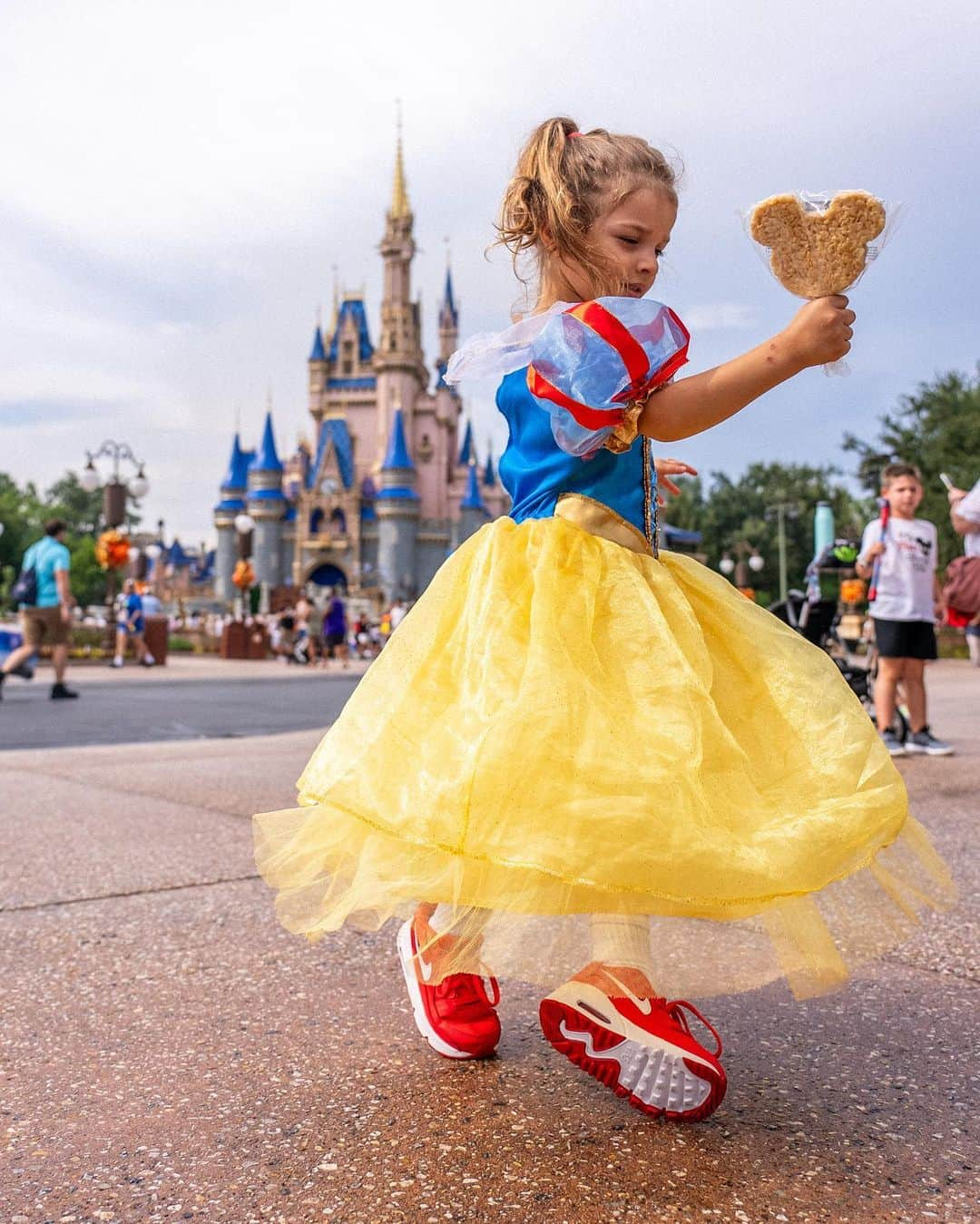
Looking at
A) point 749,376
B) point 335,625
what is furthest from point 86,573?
Result: point 749,376

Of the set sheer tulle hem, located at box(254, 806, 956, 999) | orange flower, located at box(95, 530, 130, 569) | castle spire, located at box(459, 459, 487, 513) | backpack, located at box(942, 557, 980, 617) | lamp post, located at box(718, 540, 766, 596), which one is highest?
castle spire, located at box(459, 459, 487, 513)

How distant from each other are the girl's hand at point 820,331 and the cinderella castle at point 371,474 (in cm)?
5829

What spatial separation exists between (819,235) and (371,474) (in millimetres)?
63320

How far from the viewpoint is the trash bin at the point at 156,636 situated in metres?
22.6

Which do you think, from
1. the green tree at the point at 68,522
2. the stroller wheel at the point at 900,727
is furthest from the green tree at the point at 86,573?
the stroller wheel at the point at 900,727

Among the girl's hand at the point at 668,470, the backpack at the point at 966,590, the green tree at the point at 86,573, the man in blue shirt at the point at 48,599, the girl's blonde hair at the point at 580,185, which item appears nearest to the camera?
the girl's blonde hair at the point at 580,185

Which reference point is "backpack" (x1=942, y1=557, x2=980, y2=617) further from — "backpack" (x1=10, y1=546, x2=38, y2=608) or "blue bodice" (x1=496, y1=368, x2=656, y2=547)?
"backpack" (x1=10, y1=546, x2=38, y2=608)

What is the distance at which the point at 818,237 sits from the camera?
1553 millimetres

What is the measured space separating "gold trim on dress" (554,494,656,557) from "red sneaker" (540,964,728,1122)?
2.23 ft

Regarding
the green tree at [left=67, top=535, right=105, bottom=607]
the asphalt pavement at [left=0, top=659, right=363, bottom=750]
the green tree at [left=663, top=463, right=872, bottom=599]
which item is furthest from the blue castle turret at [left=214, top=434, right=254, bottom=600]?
the asphalt pavement at [left=0, top=659, right=363, bottom=750]

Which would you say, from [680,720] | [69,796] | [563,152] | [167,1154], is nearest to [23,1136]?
[167,1154]

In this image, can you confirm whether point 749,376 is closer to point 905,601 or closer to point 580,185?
point 580,185

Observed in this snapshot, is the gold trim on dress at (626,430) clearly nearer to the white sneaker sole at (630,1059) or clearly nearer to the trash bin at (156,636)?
the white sneaker sole at (630,1059)

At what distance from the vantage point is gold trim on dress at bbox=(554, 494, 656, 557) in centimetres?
182
